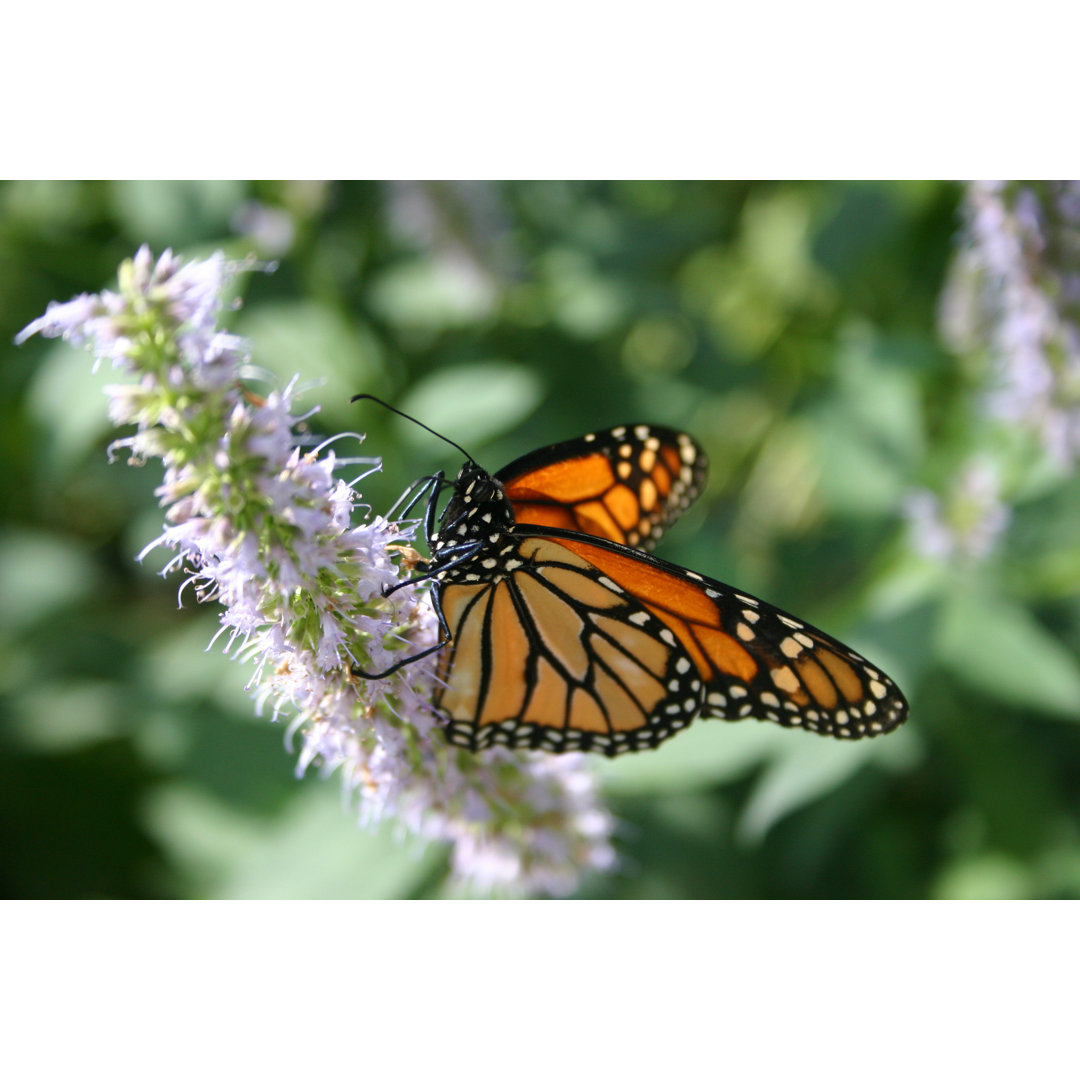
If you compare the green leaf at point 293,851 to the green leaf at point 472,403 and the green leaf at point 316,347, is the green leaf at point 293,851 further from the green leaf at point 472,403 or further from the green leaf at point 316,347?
the green leaf at point 316,347

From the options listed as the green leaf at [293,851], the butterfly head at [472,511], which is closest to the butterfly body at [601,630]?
the butterfly head at [472,511]

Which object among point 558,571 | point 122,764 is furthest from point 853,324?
point 122,764

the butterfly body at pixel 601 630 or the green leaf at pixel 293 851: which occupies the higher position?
the butterfly body at pixel 601 630

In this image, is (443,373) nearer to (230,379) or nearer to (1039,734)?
(230,379)

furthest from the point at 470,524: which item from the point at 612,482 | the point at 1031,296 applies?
the point at 1031,296

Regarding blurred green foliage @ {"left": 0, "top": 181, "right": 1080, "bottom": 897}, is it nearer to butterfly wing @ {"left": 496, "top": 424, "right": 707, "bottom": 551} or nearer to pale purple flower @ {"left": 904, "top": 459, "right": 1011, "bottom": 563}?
pale purple flower @ {"left": 904, "top": 459, "right": 1011, "bottom": 563}

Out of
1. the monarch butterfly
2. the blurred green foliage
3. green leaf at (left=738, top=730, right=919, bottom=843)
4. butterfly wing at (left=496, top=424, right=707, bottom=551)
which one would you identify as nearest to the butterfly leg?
the monarch butterfly
